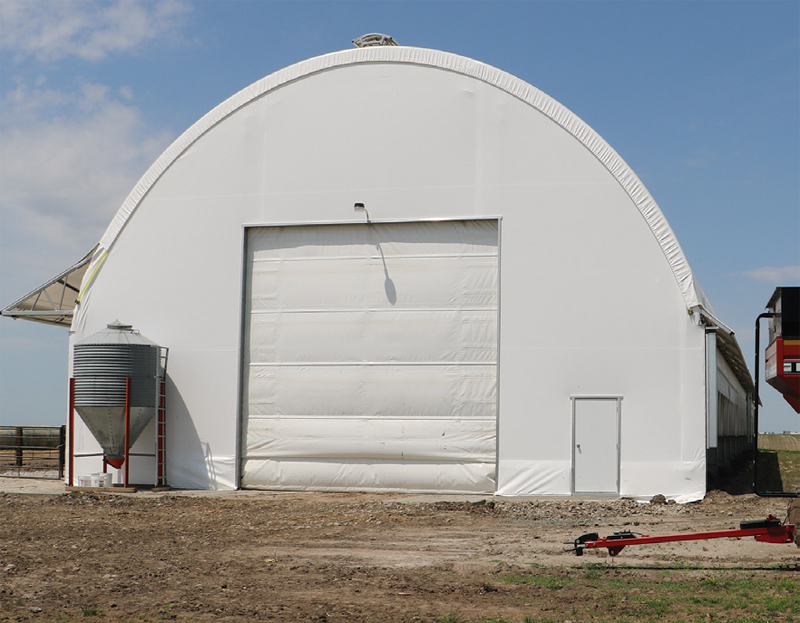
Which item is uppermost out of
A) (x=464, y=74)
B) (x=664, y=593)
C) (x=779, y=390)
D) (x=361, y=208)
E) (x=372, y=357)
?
(x=464, y=74)

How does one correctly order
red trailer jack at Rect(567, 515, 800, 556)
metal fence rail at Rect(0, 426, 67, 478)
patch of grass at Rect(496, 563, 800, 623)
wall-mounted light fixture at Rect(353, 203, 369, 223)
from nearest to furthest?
patch of grass at Rect(496, 563, 800, 623) < red trailer jack at Rect(567, 515, 800, 556) < wall-mounted light fixture at Rect(353, 203, 369, 223) < metal fence rail at Rect(0, 426, 67, 478)

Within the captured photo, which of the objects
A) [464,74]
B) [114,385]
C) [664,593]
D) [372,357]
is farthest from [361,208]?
[664,593]

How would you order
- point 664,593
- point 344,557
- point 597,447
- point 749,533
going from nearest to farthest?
1. point 664,593
2. point 749,533
3. point 344,557
4. point 597,447

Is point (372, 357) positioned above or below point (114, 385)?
above

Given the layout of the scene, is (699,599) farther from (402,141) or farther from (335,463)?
(402,141)

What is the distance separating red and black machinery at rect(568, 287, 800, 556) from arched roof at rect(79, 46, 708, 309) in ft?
25.3

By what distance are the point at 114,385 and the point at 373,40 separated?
10.4 m

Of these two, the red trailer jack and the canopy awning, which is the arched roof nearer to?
the canopy awning

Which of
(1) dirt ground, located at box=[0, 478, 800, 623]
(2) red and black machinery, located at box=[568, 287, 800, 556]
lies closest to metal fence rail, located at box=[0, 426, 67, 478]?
(1) dirt ground, located at box=[0, 478, 800, 623]

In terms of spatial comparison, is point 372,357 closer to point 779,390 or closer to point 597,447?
point 597,447

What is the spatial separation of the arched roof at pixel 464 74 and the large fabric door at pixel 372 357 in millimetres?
2891

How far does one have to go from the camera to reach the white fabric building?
18562mm

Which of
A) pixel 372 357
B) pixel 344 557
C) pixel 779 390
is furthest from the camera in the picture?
pixel 372 357

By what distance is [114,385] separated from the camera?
1977 cm
